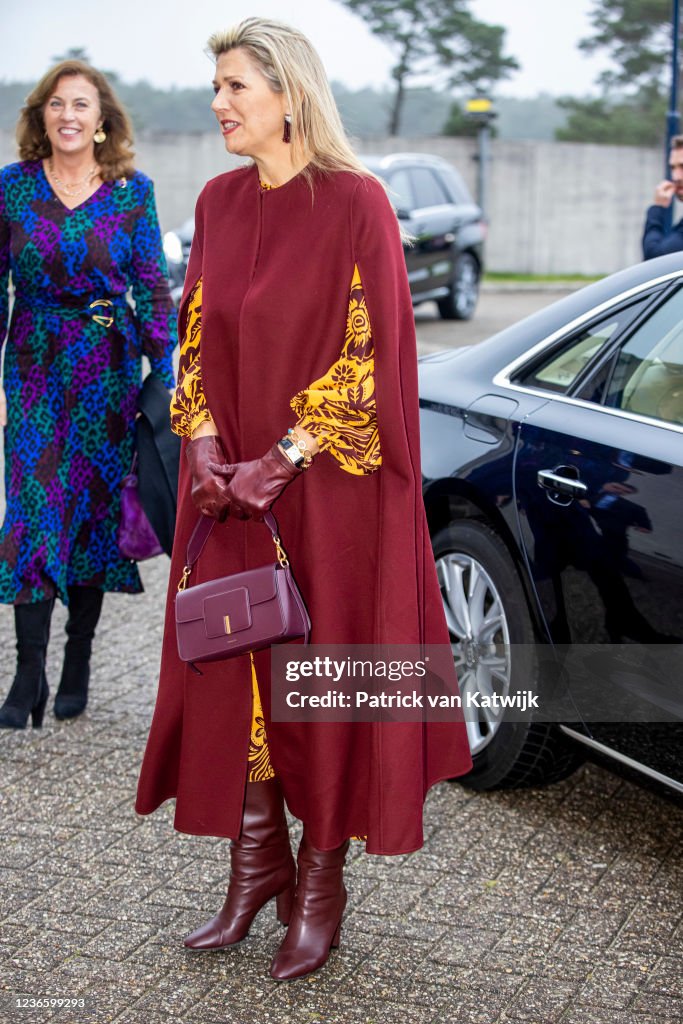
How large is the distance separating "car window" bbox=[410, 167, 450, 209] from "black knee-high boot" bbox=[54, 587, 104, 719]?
12360 millimetres

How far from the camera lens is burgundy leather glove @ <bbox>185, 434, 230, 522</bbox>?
276 cm

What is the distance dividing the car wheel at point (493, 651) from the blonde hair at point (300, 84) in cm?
135

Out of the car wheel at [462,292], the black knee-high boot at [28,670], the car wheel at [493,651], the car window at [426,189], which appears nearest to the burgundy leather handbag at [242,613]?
the car wheel at [493,651]

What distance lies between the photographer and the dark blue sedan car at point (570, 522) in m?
3.14

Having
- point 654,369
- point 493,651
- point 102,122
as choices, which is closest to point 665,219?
point 102,122

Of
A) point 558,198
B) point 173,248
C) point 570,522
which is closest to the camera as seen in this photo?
point 570,522

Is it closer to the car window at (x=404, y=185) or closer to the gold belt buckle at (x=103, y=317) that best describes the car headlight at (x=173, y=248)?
the car window at (x=404, y=185)

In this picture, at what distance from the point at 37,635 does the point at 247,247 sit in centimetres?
198

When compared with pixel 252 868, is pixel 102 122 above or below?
above

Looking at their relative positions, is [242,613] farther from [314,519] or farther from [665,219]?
[665,219]

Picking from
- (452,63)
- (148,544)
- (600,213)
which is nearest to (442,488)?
(148,544)

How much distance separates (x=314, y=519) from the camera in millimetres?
2812

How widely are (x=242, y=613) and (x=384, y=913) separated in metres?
0.97

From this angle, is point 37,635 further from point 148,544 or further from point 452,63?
point 452,63
